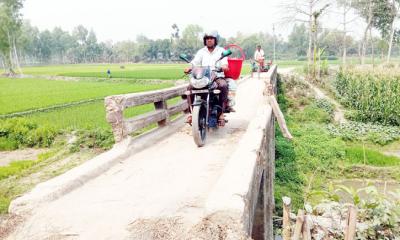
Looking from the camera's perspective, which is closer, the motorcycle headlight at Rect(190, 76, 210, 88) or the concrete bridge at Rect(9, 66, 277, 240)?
the concrete bridge at Rect(9, 66, 277, 240)

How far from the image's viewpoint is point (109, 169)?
4082 mm

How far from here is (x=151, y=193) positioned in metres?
3.32

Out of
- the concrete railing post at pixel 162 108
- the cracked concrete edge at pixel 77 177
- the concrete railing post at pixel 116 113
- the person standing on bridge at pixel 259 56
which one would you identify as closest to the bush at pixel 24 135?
the concrete railing post at pixel 162 108

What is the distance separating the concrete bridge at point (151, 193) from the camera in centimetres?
235

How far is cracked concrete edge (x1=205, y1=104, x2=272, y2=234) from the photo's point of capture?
2.18 meters

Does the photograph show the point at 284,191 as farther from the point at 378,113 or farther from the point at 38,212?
the point at 378,113

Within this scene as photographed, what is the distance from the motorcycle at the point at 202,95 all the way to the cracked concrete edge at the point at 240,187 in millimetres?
1274

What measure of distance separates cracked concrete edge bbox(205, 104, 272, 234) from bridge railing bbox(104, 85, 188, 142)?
1.91 metres

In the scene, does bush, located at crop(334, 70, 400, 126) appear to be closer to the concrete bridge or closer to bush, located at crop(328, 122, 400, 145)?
bush, located at crop(328, 122, 400, 145)

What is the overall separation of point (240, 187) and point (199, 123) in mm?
2523

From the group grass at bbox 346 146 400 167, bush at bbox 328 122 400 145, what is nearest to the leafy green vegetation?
grass at bbox 346 146 400 167

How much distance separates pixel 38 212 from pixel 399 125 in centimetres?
1438

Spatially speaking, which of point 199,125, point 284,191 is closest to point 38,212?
point 199,125

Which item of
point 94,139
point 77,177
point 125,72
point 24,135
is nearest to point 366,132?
point 94,139
